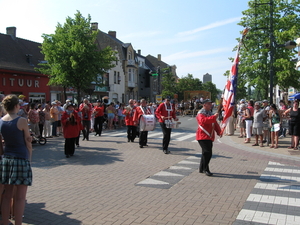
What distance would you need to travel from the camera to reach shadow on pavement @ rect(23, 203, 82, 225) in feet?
15.2

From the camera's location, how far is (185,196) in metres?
5.92

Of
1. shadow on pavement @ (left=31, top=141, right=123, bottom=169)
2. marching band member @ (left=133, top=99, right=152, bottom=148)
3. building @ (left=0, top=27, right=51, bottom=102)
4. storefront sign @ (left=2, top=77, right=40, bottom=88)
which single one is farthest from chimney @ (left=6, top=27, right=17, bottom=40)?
marching band member @ (left=133, top=99, right=152, bottom=148)

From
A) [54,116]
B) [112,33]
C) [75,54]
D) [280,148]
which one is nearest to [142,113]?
[280,148]

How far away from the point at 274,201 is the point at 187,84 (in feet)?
202

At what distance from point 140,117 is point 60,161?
12.3ft

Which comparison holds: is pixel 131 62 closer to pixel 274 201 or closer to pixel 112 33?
pixel 112 33

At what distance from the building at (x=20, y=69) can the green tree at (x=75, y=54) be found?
714cm

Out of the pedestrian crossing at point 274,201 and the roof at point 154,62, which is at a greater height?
the roof at point 154,62

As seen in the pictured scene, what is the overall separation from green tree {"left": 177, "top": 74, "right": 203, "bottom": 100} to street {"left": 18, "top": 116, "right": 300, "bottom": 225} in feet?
173

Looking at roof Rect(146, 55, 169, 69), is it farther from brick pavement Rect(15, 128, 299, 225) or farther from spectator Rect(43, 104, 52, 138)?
brick pavement Rect(15, 128, 299, 225)

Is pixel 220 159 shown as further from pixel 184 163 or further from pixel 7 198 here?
pixel 7 198

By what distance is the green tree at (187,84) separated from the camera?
209 feet

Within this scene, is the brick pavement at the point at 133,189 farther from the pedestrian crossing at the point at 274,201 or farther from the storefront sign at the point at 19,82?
the storefront sign at the point at 19,82

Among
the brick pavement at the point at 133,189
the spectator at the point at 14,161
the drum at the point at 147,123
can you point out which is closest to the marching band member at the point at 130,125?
the drum at the point at 147,123
